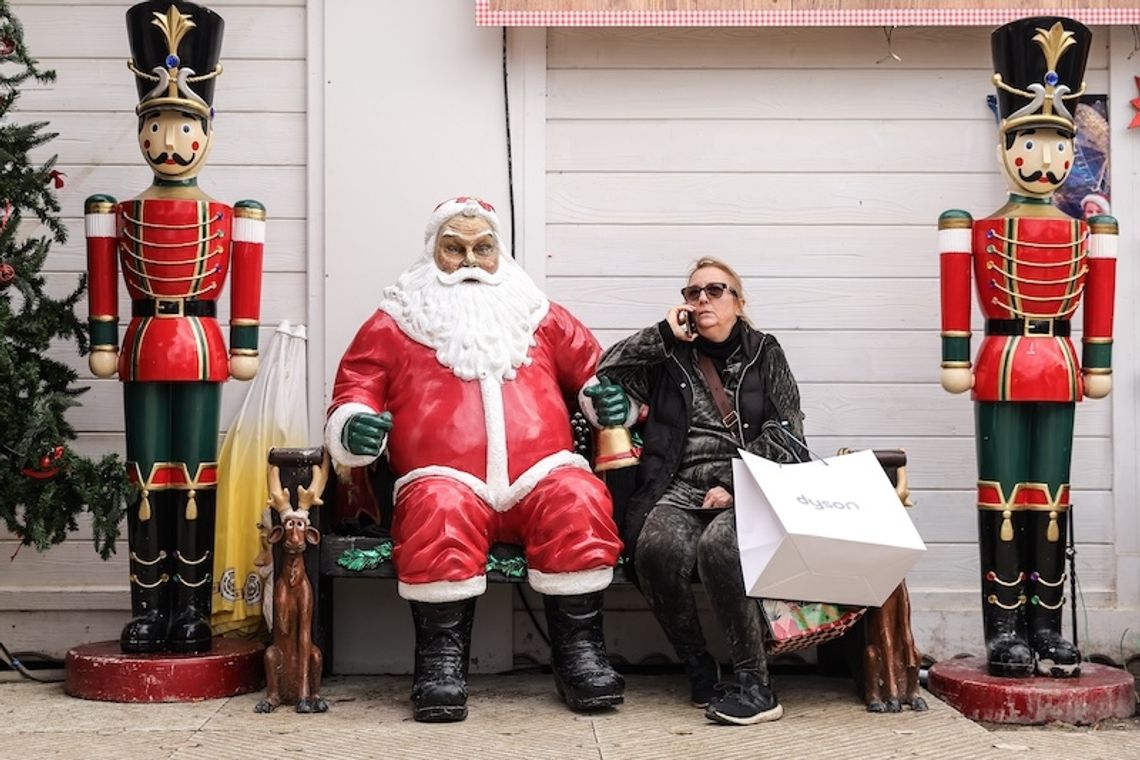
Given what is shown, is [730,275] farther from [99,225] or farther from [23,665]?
[23,665]

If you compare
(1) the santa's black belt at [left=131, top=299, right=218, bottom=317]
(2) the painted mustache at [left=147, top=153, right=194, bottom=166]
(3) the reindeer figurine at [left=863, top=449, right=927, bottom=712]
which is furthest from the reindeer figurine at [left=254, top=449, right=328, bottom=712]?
(3) the reindeer figurine at [left=863, top=449, right=927, bottom=712]

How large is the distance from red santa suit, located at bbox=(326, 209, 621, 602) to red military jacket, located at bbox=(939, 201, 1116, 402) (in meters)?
1.11

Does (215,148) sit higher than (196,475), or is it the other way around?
(215,148)

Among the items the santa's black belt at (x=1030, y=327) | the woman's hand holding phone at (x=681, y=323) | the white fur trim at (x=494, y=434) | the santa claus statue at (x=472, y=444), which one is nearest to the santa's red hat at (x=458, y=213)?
the santa claus statue at (x=472, y=444)

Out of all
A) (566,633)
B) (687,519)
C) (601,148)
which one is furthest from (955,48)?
(566,633)

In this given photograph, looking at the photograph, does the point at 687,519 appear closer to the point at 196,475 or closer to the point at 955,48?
the point at 196,475

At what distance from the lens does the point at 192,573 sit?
4.29 meters

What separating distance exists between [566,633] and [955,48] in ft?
7.99

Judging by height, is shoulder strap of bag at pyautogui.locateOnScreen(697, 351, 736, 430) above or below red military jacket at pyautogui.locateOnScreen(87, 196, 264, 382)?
below

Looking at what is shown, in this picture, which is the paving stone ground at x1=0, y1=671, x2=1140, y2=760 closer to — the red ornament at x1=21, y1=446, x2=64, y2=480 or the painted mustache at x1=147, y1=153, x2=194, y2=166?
the red ornament at x1=21, y1=446, x2=64, y2=480

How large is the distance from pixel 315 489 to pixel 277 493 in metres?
0.11

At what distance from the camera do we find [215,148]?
16.3 ft

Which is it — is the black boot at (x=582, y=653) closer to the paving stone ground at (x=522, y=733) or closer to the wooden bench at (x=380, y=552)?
the paving stone ground at (x=522, y=733)

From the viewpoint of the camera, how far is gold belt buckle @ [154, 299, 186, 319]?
13.9 ft
